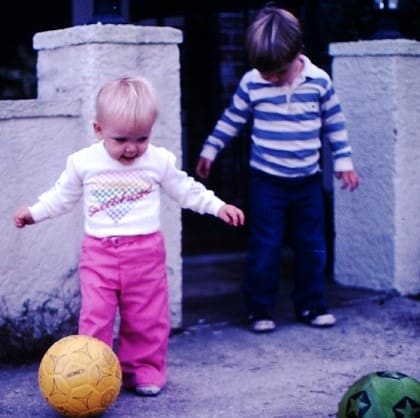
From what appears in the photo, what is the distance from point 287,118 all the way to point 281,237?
0.64 meters

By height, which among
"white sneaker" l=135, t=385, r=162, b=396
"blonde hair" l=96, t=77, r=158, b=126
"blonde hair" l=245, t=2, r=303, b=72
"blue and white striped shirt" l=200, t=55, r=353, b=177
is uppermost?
"blonde hair" l=245, t=2, r=303, b=72

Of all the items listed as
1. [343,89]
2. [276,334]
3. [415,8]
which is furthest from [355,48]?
[276,334]

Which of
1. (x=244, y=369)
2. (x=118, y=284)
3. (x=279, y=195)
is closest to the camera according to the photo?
(x=118, y=284)

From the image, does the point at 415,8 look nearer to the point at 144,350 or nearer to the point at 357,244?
the point at 357,244

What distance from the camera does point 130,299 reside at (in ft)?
14.0

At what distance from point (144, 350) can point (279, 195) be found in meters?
1.30

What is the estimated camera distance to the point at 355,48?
19.7 feet

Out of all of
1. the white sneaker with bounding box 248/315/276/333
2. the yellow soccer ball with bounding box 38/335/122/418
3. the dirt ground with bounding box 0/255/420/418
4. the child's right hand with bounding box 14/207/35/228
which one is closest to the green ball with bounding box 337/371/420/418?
the dirt ground with bounding box 0/255/420/418

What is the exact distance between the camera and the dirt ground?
4.16 m

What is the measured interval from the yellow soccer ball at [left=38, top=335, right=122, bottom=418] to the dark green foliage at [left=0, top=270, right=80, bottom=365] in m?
0.87

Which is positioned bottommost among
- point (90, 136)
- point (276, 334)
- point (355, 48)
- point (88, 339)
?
point (276, 334)

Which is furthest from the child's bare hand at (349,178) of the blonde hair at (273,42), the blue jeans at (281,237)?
the blonde hair at (273,42)

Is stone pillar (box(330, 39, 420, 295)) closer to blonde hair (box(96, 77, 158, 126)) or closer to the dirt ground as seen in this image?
the dirt ground

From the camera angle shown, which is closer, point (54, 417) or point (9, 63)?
point (54, 417)
